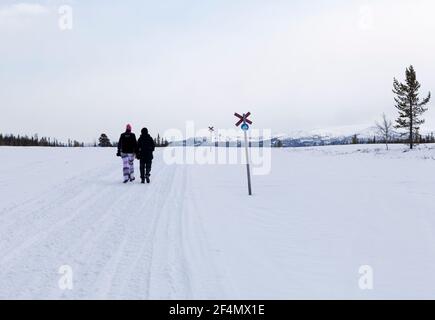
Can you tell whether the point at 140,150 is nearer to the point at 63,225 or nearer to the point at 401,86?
the point at 63,225

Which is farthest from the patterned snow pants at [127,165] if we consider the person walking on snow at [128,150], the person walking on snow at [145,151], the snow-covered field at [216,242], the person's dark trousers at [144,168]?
the snow-covered field at [216,242]

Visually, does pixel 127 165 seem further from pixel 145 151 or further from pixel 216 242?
pixel 216 242

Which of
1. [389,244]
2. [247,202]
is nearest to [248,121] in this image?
[247,202]

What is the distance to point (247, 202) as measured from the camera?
10906 millimetres

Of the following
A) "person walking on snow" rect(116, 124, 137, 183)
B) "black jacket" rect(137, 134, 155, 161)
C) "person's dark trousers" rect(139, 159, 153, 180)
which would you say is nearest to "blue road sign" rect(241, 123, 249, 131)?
"person's dark trousers" rect(139, 159, 153, 180)

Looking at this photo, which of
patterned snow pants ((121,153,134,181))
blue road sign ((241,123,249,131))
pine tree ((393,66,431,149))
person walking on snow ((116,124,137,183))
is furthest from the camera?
pine tree ((393,66,431,149))

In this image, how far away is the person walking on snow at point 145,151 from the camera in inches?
591

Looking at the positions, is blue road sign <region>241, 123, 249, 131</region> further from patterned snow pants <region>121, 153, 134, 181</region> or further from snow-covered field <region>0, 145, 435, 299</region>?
patterned snow pants <region>121, 153, 134, 181</region>

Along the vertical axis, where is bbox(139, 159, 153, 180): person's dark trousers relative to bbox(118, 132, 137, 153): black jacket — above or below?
below

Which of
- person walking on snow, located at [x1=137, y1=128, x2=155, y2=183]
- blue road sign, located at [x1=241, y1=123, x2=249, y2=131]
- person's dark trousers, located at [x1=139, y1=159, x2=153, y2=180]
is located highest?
blue road sign, located at [x1=241, y1=123, x2=249, y2=131]

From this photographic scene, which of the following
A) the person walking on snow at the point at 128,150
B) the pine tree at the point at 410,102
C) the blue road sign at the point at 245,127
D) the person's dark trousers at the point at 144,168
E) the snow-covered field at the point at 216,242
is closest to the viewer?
the snow-covered field at the point at 216,242

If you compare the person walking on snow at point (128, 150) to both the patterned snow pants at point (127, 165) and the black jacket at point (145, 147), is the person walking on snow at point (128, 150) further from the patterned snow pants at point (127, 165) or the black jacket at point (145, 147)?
the black jacket at point (145, 147)

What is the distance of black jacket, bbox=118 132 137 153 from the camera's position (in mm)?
15180

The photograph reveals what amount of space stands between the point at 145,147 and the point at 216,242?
9.52 meters
